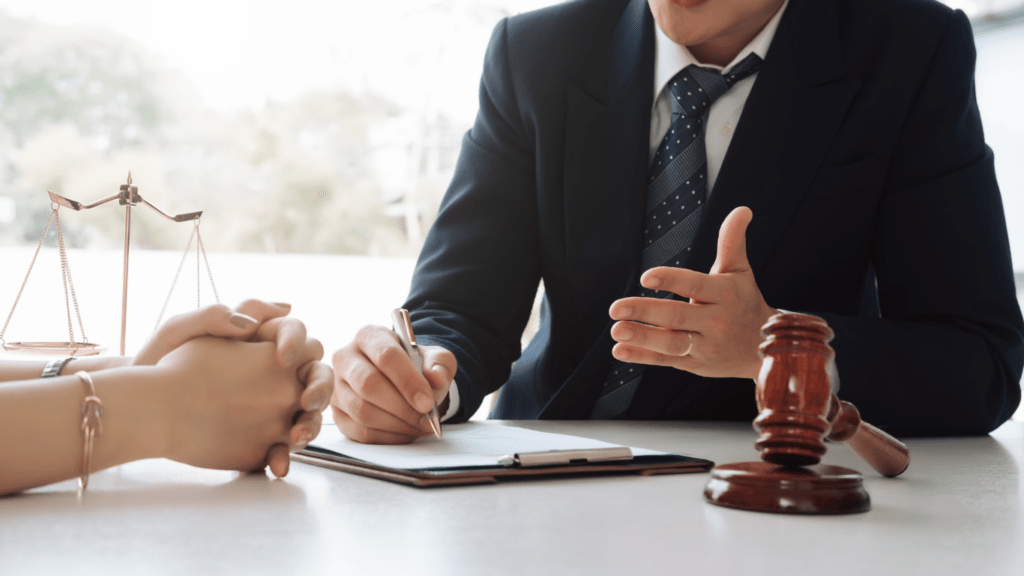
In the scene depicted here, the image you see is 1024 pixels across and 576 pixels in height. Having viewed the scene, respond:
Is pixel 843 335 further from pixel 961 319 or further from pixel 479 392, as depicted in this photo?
pixel 479 392

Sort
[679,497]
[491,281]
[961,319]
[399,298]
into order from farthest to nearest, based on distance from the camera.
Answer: [399,298] → [491,281] → [961,319] → [679,497]

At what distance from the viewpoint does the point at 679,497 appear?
31.7 inches

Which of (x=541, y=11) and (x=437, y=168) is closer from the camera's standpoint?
(x=541, y=11)

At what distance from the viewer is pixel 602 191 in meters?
1.73

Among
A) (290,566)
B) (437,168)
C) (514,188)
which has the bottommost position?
(290,566)

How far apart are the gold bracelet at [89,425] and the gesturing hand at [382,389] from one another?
0.40 meters

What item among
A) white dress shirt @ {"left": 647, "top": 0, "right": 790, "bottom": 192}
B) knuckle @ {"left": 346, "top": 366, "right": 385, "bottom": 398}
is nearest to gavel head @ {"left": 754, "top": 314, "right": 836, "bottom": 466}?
knuckle @ {"left": 346, "top": 366, "right": 385, "bottom": 398}

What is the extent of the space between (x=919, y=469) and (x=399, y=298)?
632cm

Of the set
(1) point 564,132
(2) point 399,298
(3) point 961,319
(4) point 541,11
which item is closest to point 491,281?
(1) point 564,132

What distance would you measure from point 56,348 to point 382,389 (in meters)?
0.40

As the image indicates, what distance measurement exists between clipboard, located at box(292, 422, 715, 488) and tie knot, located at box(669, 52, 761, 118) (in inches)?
35.3

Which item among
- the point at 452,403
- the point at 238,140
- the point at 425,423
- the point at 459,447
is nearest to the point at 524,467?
the point at 459,447

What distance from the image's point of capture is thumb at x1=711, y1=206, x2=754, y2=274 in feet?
3.55

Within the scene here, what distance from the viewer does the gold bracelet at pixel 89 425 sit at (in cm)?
75
